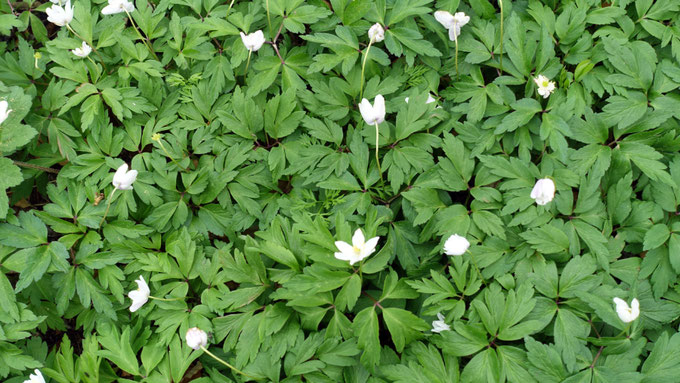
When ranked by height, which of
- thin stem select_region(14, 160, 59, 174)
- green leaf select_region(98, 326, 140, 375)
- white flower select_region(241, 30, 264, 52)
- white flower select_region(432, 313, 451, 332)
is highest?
white flower select_region(241, 30, 264, 52)

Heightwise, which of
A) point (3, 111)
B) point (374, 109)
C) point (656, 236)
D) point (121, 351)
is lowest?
point (121, 351)

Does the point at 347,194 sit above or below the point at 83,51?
below

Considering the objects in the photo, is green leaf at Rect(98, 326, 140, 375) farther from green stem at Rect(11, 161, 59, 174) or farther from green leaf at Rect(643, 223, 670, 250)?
green leaf at Rect(643, 223, 670, 250)

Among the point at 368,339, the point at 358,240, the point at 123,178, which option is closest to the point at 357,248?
the point at 358,240

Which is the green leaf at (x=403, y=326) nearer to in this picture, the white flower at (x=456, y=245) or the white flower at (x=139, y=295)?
the white flower at (x=456, y=245)

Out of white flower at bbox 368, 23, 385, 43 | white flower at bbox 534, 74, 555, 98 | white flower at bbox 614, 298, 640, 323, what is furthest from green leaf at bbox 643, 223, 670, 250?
white flower at bbox 368, 23, 385, 43

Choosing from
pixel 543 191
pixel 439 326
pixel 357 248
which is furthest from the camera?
pixel 439 326

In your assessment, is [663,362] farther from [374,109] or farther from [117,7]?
[117,7]
